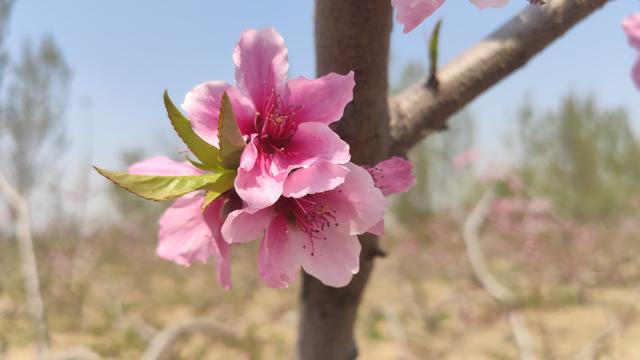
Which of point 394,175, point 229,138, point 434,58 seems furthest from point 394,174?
point 434,58

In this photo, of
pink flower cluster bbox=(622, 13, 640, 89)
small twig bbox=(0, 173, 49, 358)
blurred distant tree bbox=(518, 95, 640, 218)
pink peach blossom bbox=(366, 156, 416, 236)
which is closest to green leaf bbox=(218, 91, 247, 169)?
pink peach blossom bbox=(366, 156, 416, 236)

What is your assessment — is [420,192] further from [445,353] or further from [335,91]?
[335,91]

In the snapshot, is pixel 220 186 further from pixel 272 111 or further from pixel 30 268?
pixel 30 268

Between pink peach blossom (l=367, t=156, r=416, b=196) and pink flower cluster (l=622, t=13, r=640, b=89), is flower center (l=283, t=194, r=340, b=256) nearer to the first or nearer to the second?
pink peach blossom (l=367, t=156, r=416, b=196)

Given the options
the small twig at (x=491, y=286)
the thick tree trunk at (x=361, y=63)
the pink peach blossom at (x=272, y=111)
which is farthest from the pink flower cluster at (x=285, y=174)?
the small twig at (x=491, y=286)

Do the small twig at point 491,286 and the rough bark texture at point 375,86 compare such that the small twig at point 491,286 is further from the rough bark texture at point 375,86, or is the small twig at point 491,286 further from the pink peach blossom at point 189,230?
the pink peach blossom at point 189,230

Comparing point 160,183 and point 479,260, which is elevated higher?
point 160,183

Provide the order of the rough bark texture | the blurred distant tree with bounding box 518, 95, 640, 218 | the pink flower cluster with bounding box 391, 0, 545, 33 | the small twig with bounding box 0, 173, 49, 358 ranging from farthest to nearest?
the blurred distant tree with bounding box 518, 95, 640, 218, the small twig with bounding box 0, 173, 49, 358, the rough bark texture, the pink flower cluster with bounding box 391, 0, 545, 33
